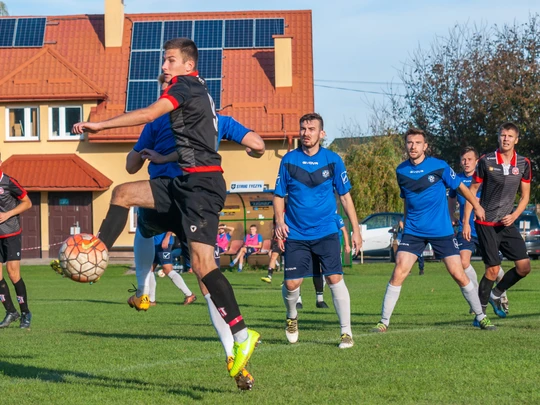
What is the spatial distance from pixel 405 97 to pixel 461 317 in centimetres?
3120

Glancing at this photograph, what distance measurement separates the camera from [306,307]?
13930 mm

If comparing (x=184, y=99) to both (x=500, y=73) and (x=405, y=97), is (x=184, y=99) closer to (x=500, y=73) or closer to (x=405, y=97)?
(x=500, y=73)

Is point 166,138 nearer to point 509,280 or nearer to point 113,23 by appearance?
point 509,280

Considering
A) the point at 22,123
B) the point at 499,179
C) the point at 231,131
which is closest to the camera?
the point at 231,131

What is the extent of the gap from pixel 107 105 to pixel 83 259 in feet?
105

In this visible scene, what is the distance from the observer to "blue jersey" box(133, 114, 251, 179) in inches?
264

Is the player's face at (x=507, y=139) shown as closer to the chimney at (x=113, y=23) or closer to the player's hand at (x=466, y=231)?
the player's hand at (x=466, y=231)

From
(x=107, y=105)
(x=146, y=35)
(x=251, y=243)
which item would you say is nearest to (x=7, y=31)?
(x=146, y=35)

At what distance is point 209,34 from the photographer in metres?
39.1

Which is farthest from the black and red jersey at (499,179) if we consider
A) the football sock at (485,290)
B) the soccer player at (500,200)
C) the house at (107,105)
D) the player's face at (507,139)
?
the house at (107,105)

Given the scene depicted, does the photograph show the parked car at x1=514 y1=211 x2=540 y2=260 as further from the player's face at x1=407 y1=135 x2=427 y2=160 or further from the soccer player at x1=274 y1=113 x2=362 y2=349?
the soccer player at x1=274 y1=113 x2=362 y2=349

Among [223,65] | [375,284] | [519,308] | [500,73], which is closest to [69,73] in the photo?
[223,65]

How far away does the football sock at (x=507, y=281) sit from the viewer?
10.9 m

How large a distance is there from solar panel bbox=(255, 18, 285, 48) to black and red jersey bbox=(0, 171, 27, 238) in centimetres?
2908
